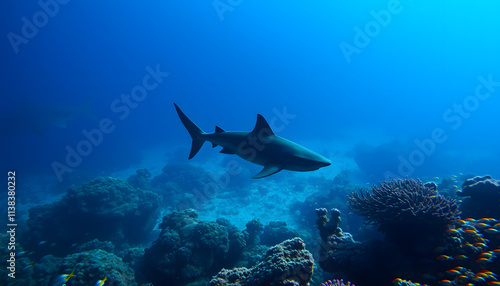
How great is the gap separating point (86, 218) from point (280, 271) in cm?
1384

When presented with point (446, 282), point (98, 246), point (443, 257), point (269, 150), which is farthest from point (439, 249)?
point (98, 246)

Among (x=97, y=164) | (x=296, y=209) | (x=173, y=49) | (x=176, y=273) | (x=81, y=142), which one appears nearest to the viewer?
(x=176, y=273)

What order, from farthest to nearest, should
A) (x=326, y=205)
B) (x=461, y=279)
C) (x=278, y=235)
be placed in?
1. (x=326, y=205)
2. (x=278, y=235)
3. (x=461, y=279)

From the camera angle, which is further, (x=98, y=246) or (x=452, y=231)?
(x=98, y=246)

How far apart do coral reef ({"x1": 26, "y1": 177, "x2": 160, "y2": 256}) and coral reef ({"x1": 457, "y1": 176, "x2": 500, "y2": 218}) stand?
57.0 ft

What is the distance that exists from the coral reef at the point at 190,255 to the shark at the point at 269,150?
→ 3.68m

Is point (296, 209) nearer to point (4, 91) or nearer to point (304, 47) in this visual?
point (304, 47)

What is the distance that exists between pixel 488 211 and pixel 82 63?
198 meters

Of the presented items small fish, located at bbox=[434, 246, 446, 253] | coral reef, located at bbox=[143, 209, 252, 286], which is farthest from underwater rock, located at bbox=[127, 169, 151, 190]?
small fish, located at bbox=[434, 246, 446, 253]

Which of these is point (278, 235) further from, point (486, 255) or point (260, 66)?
point (260, 66)

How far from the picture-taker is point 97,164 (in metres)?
44.4

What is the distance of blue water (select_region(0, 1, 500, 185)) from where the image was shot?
340ft

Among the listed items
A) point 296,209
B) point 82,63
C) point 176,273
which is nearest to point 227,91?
point 82,63

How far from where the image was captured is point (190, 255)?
6.84 meters
